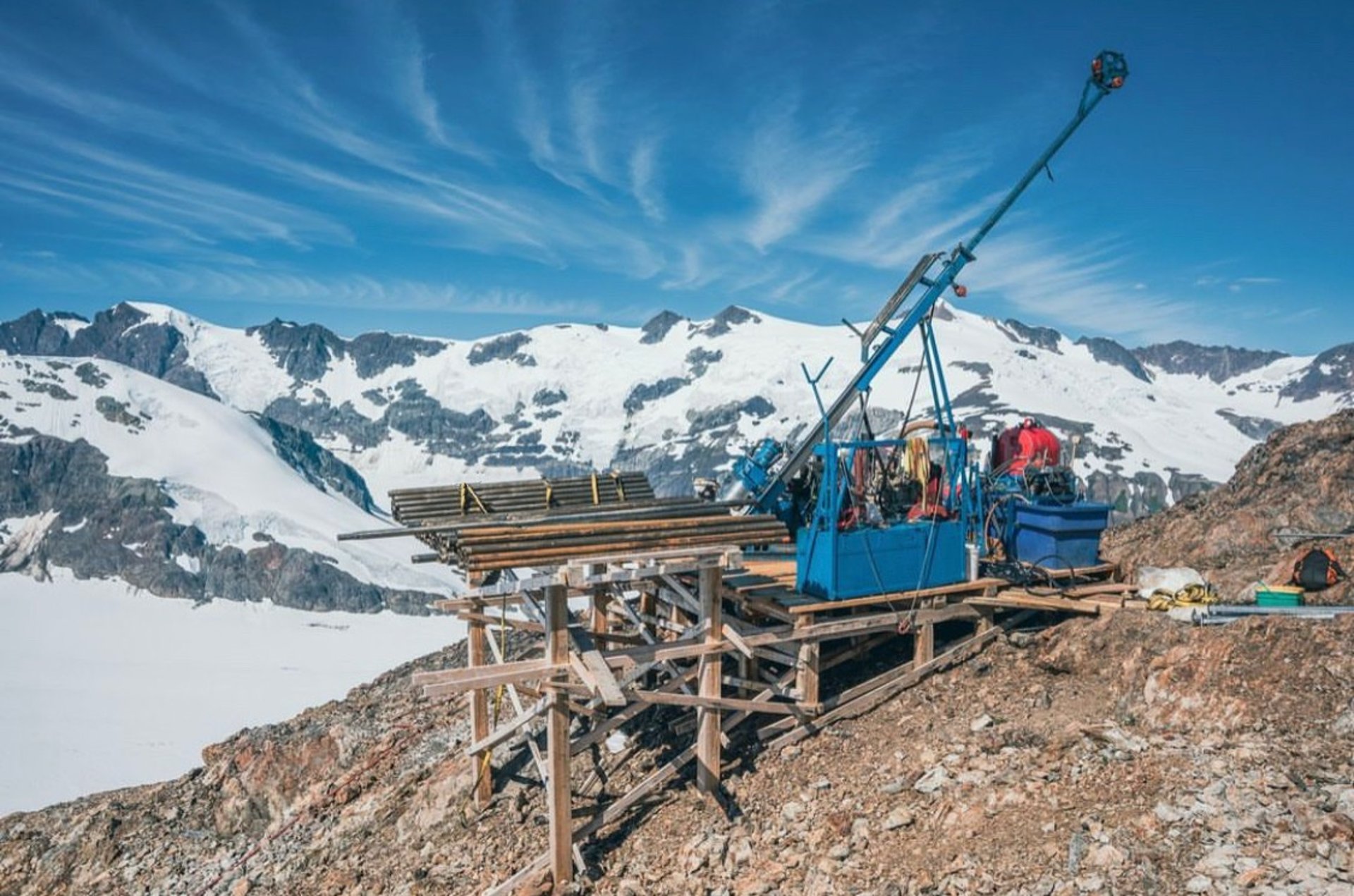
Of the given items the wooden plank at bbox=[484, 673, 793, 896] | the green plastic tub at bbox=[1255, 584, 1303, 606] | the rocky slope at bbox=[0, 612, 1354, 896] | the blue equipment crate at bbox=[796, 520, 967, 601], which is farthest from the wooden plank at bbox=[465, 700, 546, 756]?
the green plastic tub at bbox=[1255, 584, 1303, 606]

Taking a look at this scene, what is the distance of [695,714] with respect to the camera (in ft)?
48.8

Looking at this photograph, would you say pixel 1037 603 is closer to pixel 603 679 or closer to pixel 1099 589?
pixel 1099 589

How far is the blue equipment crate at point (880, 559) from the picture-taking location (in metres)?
13.8

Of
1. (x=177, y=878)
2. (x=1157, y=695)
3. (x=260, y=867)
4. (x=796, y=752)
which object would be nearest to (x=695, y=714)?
(x=796, y=752)

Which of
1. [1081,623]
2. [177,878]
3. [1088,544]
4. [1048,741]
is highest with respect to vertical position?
[1088,544]

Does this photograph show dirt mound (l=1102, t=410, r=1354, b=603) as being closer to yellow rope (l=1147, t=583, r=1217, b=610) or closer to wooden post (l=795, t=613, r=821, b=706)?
yellow rope (l=1147, t=583, r=1217, b=610)

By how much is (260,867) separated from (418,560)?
21.0 ft

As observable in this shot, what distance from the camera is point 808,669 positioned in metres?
13.6

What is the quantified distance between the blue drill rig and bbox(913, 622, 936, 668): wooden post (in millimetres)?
682

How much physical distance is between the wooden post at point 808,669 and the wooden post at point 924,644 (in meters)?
1.79

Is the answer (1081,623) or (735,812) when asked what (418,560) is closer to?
(735,812)

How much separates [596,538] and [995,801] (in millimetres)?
5890

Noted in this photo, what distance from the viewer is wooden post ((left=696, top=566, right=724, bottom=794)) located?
12555mm

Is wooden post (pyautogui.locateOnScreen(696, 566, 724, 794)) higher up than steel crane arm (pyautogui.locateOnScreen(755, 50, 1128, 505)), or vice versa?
steel crane arm (pyautogui.locateOnScreen(755, 50, 1128, 505))
